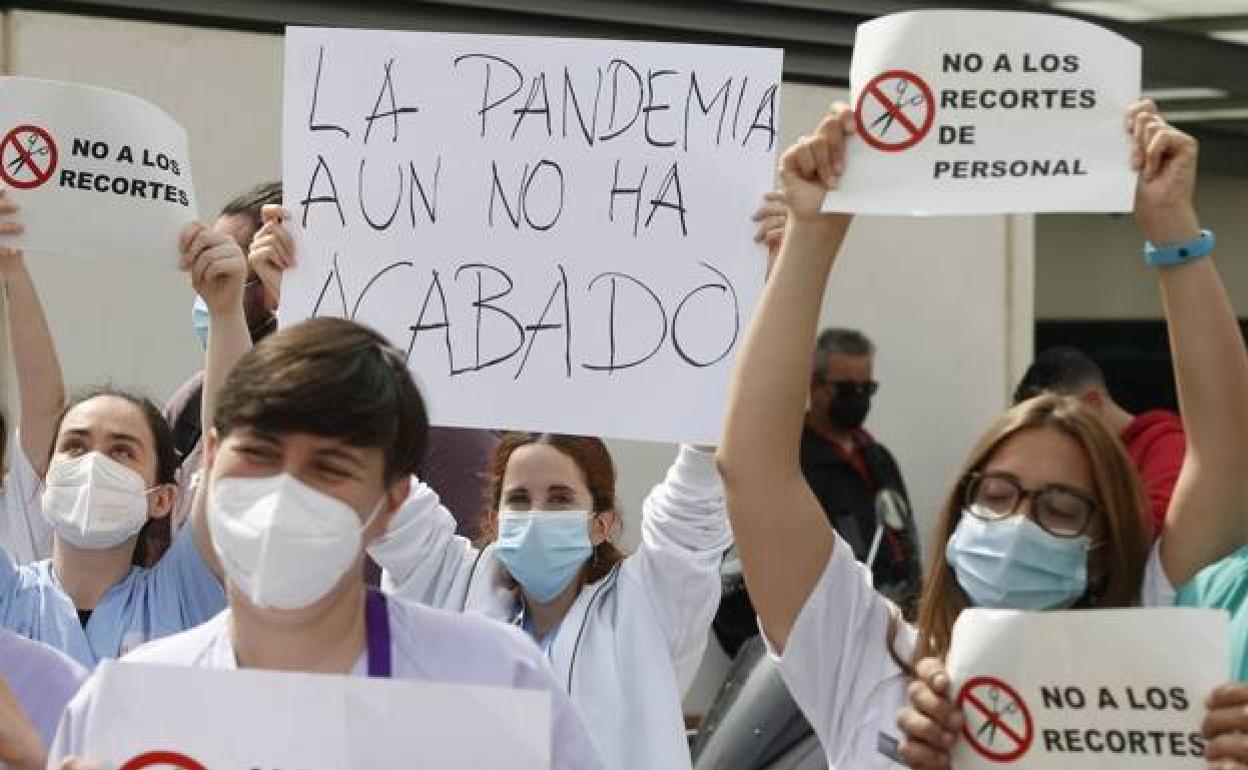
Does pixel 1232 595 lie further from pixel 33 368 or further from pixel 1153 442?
pixel 33 368

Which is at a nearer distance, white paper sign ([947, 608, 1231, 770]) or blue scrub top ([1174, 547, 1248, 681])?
white paper sign ([947, 608, 1231, 770])

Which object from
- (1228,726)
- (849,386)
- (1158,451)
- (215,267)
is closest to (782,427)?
(1228,726)

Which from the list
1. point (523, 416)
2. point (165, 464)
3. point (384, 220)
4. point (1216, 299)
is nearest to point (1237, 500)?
point (1216, 299)

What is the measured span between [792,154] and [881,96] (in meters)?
0.17

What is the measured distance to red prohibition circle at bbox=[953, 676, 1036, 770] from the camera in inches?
124

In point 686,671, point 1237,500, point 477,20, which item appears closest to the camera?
point 1237,500

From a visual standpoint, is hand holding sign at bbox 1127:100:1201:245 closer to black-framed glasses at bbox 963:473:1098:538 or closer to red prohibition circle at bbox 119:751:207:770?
black-framed glasses at bbox 963:473:1098:538

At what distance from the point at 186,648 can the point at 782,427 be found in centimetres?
88

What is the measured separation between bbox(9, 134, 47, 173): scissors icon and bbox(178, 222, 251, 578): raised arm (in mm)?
304

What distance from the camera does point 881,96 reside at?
359cm

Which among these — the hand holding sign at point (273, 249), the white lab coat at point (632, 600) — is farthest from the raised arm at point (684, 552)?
the hand holding sign at point (273, 249)

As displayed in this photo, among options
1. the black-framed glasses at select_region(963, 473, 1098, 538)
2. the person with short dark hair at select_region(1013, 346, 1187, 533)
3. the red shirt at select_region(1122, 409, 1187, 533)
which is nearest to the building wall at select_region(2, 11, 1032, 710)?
the person with short dark hair at select_region(1013, 346, 1187, 533)

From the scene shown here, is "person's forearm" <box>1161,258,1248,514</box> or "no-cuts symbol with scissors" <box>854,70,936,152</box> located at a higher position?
"no-cuts symbol with scissors" <box>854,70,936,152</box>

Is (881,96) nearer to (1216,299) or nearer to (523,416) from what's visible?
(1216,299)
